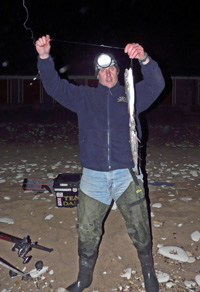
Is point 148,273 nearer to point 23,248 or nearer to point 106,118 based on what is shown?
point 23,248

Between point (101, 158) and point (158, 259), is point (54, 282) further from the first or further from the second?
point (101, 158)

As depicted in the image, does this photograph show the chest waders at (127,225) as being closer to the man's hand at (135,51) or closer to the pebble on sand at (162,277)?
the pebble on sand at (162,277)

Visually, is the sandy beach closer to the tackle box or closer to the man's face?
the tackle box

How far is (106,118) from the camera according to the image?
3.52 meters

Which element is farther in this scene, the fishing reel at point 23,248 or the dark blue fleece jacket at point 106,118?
the fishing reel at point 23,248

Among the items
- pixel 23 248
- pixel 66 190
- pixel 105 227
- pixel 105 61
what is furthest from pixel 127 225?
pixel 66 190

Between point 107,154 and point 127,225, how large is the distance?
88cm

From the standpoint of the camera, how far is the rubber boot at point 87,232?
3.54 metres

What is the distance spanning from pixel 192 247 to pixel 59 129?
13.5 meters

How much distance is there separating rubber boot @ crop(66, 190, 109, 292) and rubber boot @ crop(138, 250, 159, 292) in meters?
0.58

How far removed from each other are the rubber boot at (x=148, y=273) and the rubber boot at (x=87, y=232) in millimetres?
583

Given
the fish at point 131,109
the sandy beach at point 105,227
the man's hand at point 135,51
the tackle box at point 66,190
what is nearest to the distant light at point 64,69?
the sandy beach at point 105,227

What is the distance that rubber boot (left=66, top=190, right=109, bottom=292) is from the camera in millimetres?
3541

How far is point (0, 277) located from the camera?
3.95 metres
